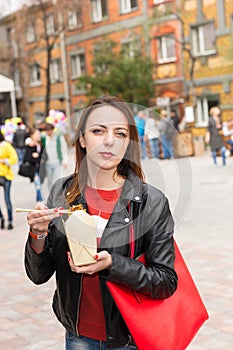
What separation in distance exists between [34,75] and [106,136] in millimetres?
39406

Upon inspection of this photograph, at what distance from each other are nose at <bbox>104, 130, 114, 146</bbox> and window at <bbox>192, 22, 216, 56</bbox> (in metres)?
25.7

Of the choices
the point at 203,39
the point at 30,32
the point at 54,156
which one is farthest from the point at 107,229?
the point at 30,32

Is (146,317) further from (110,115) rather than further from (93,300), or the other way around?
(110,115)

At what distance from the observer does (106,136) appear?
219 cm

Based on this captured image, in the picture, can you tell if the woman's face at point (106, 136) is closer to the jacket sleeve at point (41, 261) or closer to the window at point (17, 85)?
the jacket sleeve at point (41, 261)

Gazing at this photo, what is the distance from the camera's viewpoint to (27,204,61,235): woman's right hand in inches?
81.6

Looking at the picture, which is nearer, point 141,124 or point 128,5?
point 141,124

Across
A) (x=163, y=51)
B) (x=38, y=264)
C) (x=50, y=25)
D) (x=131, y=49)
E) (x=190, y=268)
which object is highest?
(x=50, y=25)

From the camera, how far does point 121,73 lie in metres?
27.2

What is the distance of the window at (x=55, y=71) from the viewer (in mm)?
37669

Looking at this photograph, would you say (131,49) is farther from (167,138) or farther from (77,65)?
(167,138)

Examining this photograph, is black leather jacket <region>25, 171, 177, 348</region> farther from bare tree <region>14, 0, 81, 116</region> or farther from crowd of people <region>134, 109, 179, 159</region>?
bare tree <region>14, 0, 81, 116</region>

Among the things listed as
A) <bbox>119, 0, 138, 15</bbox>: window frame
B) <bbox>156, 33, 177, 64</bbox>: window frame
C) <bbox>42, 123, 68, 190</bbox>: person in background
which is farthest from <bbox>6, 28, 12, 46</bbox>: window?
<bbox>42, 123, 68, 190</bbox>: person in background

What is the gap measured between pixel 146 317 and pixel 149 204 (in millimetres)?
403
